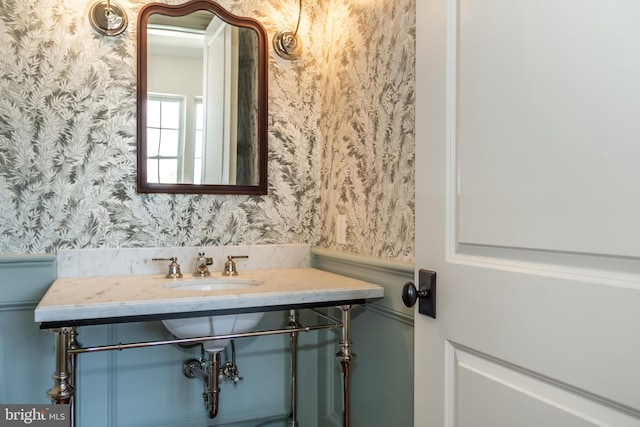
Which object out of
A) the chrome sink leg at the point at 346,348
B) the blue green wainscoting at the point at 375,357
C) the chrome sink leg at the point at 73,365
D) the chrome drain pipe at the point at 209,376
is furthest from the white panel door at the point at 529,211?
the chrome sink leg at the point at 73,365

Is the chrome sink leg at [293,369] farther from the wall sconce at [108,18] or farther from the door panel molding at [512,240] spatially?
the wall sconce at [108,18]

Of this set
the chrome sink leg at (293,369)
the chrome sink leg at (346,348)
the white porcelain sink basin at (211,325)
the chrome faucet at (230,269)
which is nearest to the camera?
the white porcelain sink basin at (211,325)

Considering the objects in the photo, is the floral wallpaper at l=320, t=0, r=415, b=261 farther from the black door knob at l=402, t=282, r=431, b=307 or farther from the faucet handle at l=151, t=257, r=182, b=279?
Answer: the faucet handle at l=151, t=257, r=182, b=279

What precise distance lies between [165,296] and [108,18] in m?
1.08

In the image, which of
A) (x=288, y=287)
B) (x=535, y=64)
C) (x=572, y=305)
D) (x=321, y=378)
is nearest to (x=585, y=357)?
(x=572, y=305)

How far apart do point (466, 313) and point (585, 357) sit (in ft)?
0.86

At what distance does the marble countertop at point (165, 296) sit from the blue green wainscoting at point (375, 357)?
0.21ft

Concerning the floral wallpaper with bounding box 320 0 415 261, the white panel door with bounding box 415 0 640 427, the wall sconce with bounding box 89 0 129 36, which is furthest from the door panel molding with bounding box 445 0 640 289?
the wall sconce with bounding box 89 0 129 36

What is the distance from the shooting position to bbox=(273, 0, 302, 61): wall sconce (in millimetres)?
1906

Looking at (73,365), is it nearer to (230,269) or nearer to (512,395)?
(230,269)

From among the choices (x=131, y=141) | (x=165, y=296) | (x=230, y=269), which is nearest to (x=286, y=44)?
(x=131, y=141)

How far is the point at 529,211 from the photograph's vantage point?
771 millimetres

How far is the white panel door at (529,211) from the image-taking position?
64 centimetres

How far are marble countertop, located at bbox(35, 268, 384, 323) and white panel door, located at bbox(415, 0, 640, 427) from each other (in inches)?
15.2
